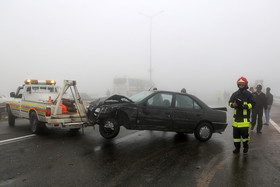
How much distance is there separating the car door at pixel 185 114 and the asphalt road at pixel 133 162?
1.62 ft

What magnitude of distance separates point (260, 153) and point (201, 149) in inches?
56.3

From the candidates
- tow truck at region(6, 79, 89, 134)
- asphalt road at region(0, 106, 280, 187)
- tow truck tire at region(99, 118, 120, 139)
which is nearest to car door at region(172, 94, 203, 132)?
asphalt road at region(0, 106, 280, 187)

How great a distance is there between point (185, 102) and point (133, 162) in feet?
9.24

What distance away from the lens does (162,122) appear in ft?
19.7

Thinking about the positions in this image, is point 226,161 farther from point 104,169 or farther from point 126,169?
point 104,169

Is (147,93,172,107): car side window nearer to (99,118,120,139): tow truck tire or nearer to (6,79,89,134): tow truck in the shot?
(99,118,120,139): tow truck tire

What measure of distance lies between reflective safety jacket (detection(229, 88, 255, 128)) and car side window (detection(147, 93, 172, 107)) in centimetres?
179

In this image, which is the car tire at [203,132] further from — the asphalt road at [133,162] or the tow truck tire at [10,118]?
the tow truck tire at [10,118]

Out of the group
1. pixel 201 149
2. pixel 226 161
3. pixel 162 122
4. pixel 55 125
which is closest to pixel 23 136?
pixel 55 125

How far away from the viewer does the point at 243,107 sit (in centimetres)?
492

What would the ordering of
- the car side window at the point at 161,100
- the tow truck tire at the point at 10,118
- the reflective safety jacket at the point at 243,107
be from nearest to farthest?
the reflective safety jacket at the point at 243,107, the car side window at the point at 161,100, the tow truck tire at the point at 10,118

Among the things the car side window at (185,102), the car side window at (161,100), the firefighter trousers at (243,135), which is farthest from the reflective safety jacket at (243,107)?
the car side window at (161,100)

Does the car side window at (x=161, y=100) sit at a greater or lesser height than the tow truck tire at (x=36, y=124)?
greater

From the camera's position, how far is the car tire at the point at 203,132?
20.4 feet
